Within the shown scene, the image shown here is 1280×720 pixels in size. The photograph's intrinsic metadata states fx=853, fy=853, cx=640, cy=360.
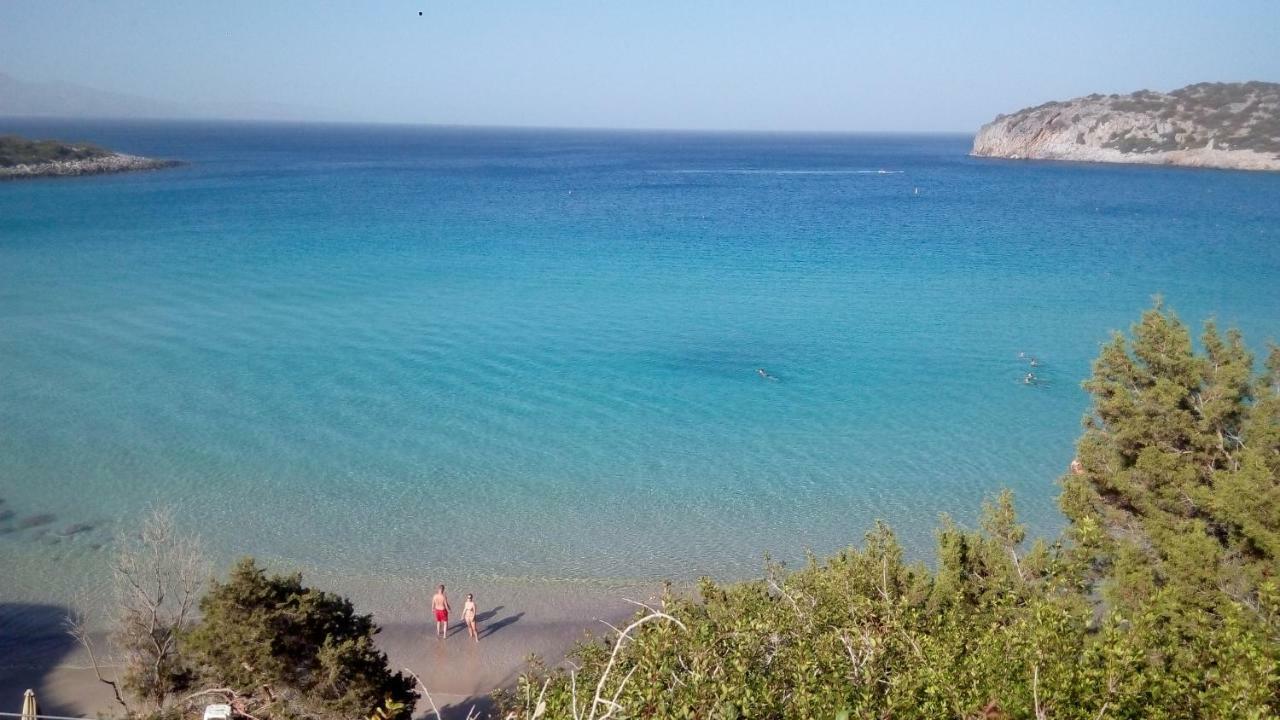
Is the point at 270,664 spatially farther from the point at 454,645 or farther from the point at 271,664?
the point at 454,645

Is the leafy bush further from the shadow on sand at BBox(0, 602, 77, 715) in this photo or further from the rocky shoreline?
the rocky shoreline

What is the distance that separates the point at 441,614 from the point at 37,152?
9057 centimetres

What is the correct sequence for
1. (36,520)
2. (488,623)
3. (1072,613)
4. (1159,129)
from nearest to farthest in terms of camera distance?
(1072,613)
(488,623)
(36,520)
(1159,129)

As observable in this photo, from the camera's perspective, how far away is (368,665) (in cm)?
918

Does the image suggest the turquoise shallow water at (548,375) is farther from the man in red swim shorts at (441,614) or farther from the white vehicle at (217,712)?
the white vehicle at (217,712)

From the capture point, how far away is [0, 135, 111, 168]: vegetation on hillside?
77.8 m

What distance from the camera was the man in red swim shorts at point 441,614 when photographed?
13.3 m

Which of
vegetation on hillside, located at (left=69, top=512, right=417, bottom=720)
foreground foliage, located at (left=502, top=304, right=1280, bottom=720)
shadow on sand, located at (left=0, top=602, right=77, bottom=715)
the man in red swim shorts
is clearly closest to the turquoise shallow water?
shadow on sand, located at (left=0, top=602, right=77, bottom=715)

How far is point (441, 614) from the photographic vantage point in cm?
1334

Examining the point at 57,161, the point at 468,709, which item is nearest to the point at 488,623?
the point at 468,709

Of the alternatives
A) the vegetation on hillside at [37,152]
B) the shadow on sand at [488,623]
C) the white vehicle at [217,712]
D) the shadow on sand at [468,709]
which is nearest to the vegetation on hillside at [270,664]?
the white vehicle at [217,712]

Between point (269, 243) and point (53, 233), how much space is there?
42.1 ft

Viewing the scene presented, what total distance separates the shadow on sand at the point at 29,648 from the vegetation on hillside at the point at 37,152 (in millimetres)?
78710

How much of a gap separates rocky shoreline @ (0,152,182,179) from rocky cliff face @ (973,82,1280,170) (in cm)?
11734
